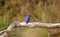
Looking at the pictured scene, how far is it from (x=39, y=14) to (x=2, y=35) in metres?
3.45

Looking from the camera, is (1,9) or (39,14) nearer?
(39,14)

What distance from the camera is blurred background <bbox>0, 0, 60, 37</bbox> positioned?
5.74m

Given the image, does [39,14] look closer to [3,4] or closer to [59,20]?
[59,20]

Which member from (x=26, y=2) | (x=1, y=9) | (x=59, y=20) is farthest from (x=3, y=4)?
(x=59, y=20)

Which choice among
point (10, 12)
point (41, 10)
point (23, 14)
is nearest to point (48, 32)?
point (41, 10)

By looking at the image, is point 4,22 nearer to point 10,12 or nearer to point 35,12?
point 10,12

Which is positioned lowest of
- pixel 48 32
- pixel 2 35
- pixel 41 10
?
pixel 48 32

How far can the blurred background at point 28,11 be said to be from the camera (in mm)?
5740

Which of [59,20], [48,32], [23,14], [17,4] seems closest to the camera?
[48,32]

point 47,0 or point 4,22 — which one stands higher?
point 47,0

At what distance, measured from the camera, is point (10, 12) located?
Result: 21.5 ft

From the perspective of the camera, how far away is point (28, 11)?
Answer: 6273 mm

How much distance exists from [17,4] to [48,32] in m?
2.07

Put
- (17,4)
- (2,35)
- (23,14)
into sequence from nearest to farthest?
(2,35) < (23,14) < (17,4)
